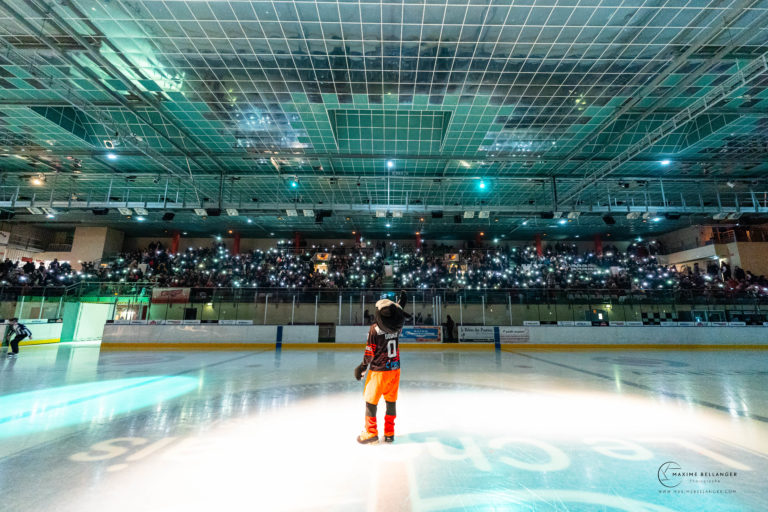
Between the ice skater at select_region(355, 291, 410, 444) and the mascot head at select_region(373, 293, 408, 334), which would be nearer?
the ice skater at select_region(355, 291, 410, 444)

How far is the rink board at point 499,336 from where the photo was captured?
51.7 feet

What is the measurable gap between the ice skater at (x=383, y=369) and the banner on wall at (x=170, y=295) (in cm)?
1656

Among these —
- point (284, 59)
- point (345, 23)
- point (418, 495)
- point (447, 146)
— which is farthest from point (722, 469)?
point (447, 146)

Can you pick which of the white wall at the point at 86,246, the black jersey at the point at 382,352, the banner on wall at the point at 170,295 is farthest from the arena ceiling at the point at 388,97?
the white wall at the point at 86,246

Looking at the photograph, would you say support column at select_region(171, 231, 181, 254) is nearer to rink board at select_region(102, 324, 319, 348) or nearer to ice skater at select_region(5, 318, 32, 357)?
rink board at select_region(102, 324, 319, 348)

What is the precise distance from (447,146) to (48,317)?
22880 millimetres

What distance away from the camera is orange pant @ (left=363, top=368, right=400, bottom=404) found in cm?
382

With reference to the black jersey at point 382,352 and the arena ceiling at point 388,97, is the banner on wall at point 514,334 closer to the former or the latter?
the arena ceiling at point 388,97

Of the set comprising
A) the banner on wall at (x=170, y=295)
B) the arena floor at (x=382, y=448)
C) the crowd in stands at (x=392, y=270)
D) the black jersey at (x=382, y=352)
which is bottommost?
the arena floor at (x=382, y=448)

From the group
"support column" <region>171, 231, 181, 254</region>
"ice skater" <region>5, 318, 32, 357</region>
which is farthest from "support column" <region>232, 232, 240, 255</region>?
"ice skater" <region>5, 318, 32, 357</region>

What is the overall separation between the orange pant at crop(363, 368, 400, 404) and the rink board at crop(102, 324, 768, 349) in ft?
41.5

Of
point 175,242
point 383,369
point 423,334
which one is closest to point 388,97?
point 383,369

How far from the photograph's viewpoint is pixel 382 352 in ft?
13.0

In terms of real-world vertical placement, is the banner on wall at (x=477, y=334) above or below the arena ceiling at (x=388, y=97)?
below
